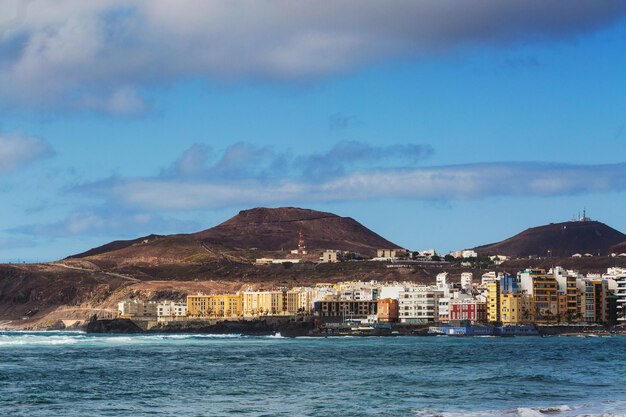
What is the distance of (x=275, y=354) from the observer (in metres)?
101

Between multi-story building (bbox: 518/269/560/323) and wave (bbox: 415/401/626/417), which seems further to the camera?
multi-story building (bbox: 518/269/560/323)

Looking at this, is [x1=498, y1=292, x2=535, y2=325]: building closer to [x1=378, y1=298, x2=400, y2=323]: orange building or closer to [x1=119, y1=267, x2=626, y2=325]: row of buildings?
[x1=119, y1=267, x2=626, y2=325]: row of buildings

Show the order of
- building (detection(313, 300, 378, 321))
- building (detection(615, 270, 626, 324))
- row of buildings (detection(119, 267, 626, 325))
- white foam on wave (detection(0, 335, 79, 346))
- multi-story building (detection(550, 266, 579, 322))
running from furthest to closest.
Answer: building (detection(313, 300, 378, 321))
building (detection(615, 270, 626, 324))
multi-story building (detection(550, 266, 579, 322))
row of buildings (detection(119, 267, 626, 325))
white foam on wave (detection(0, 335, 79, 346))

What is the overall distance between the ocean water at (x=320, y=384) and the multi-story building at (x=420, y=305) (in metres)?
67.4

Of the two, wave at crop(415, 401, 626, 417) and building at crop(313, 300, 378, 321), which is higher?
building at crop(313, 300, 378, 321)

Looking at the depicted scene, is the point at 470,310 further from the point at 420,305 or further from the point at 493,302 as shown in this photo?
the point at 420,305

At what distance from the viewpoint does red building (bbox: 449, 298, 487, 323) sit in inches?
6403

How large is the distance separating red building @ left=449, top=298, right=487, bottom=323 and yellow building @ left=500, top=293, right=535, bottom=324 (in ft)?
12.7

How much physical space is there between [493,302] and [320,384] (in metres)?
102

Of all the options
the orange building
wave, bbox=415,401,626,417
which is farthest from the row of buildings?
wave, bbox=415,401,626,417

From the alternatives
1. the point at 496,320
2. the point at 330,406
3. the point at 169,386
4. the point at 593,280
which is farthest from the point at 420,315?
the point at 330,406

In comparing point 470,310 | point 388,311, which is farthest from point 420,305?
point 470,310

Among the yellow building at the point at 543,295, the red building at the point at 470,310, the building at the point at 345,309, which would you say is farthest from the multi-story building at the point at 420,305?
the yellow building at the point at 543,295

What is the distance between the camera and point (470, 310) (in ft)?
536
